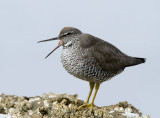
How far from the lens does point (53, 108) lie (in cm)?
1034

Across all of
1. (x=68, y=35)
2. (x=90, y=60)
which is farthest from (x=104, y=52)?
(x=68, y=35)

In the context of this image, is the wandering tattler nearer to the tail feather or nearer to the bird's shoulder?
the bird's shoulder

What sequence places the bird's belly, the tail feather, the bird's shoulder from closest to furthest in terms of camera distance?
the bird's belly
the bird's shoulder
the tail feather

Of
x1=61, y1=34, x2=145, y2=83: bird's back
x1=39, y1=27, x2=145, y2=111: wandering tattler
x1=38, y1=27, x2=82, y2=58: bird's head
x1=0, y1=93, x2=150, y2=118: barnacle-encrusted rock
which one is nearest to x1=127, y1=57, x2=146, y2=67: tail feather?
x1=39, y1=27, x2=145, y2=111: wandering tattler

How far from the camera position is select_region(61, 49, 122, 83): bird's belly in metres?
10.6

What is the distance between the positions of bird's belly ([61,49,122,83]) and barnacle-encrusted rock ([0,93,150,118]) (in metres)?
0.79

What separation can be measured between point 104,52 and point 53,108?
203cm

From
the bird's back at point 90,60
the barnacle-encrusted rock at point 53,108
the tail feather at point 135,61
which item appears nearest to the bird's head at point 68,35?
the bird's back at point 90,60

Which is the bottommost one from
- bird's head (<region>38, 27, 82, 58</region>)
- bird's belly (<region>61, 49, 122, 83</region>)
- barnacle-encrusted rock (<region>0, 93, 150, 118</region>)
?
barnacle-encrusted rock (<region>0, 93, 150, 118</region>)

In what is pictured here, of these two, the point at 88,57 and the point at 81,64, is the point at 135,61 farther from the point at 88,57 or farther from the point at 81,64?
the point at 81,64

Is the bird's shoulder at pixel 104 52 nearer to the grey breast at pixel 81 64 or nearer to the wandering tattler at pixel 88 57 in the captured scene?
the wandering tattler at pixel 88 57

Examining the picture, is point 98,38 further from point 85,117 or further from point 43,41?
point 85,117

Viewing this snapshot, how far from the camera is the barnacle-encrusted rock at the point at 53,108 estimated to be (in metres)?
10.2

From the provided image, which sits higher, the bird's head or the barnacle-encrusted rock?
the bird's head
